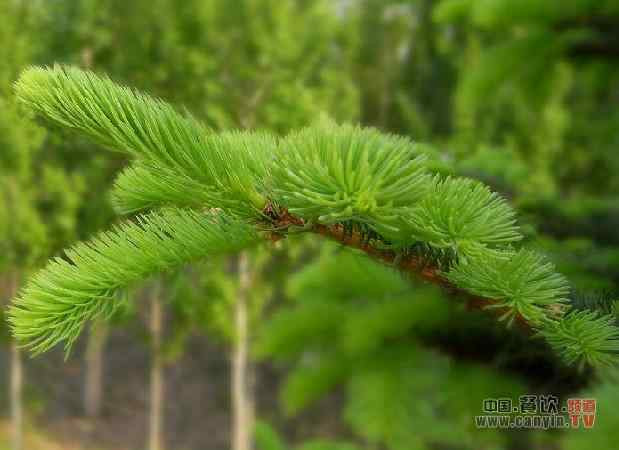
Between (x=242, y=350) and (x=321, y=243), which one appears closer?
(x=321, y=243)

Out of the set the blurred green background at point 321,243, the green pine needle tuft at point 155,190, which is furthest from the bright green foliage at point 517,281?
the green pine needle tuft at point 155,190

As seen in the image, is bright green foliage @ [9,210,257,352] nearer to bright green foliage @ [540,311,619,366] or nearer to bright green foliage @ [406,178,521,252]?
bright green foliage @ [406,178,521,252]

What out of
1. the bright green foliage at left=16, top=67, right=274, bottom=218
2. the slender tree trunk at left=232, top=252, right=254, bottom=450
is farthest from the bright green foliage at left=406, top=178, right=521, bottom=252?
the slender tree trunk at left=232, top=252, right=254, bottom=450

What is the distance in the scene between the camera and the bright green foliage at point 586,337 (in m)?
0.56

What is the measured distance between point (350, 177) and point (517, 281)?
19 centimetres

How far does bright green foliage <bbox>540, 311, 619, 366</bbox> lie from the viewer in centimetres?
56

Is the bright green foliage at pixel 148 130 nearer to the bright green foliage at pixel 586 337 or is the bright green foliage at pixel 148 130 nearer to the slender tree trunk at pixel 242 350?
the bright green foliage at pixel 586 337

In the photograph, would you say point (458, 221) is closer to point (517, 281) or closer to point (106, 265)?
point (517, 281)

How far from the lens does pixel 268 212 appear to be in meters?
0.61

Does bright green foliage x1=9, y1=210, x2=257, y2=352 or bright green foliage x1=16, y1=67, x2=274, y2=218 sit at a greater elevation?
bright green foliage x1=16, y1=67, x2=274, y2=218

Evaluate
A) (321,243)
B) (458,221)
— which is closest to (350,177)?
(458,221)

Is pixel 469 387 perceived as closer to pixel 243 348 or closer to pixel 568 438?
pixel 568 438

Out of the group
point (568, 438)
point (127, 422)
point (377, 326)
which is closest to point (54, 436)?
point (127, 422)

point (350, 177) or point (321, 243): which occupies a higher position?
point (321, 243)
